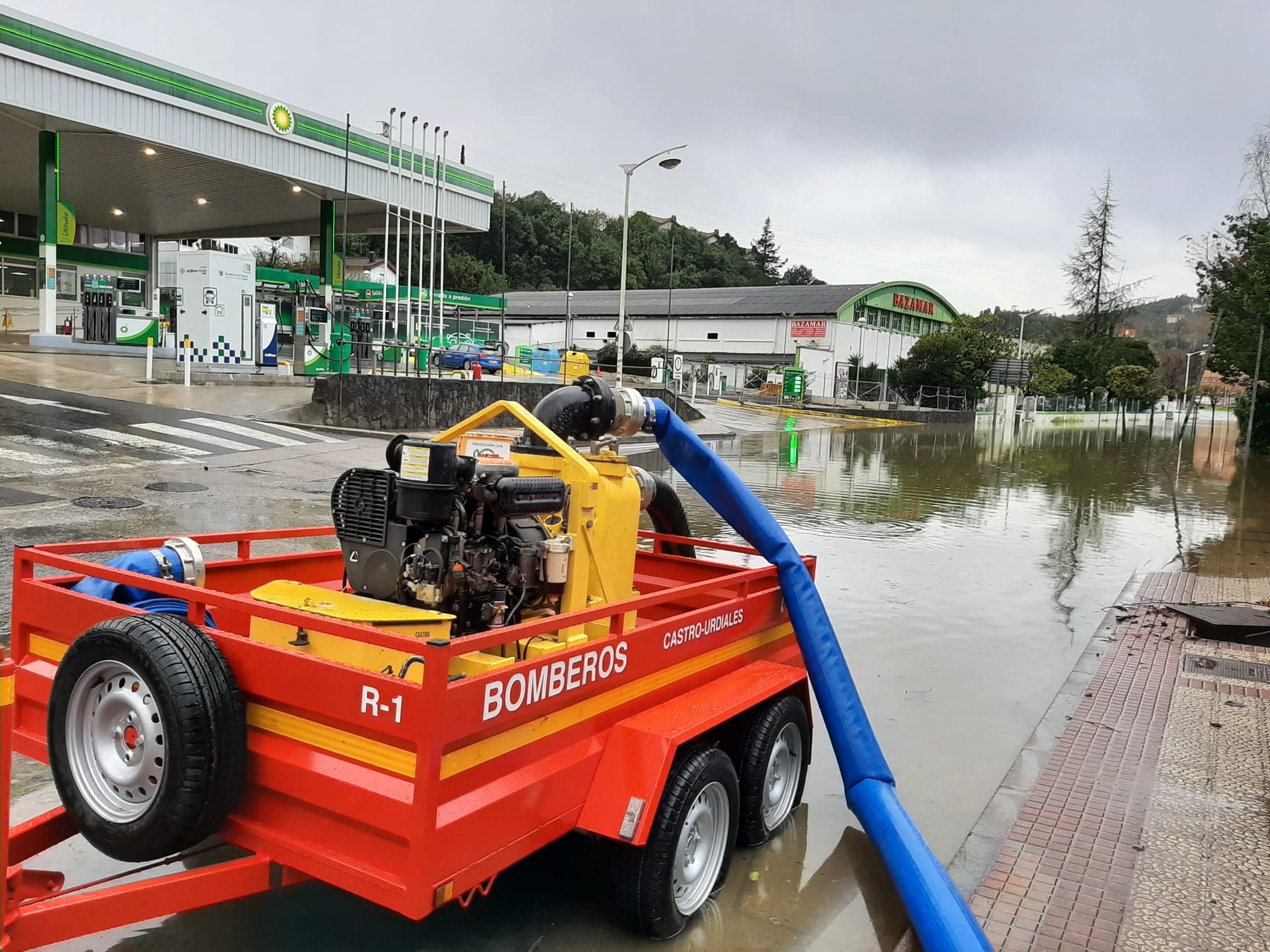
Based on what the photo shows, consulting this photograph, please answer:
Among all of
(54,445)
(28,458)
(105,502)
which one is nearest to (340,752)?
(105,502)

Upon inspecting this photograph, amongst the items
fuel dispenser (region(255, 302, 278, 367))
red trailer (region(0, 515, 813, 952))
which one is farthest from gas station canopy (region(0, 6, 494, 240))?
red trailer (region(0, 515, 813, 952))

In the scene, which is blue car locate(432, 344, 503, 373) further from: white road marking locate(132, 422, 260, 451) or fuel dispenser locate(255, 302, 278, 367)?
white road marking locate(132, 422, 260, 451)

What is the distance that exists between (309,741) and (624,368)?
3917 cm

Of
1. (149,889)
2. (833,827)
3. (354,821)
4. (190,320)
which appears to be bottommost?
(833,827)

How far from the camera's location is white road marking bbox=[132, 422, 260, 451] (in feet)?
50.0

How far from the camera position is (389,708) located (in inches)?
99.5

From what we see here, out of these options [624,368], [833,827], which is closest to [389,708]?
[833,827]

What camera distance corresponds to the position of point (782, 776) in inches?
173

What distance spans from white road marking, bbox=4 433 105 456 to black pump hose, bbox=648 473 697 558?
34.9 feet

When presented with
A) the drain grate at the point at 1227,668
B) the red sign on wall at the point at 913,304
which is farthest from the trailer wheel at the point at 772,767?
the red sign on wall at the point at 913,304

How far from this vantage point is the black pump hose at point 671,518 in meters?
5.59

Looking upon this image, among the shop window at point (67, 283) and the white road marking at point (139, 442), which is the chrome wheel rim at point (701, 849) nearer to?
the white road marking at point (139, 442)

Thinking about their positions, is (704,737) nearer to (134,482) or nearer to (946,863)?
(946,863)

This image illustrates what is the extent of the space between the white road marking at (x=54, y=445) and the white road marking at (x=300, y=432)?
4.10 metres
